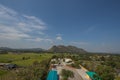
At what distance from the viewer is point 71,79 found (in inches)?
967

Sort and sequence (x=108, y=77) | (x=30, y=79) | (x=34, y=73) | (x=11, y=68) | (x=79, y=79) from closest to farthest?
(x=30, y=79)
(x=34, y=73)
(x=108, y=77)
(x=79, y=79)
(x=11, y=68)

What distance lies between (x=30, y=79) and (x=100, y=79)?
41.7 ft

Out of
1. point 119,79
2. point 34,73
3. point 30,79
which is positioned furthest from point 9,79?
point 119,79

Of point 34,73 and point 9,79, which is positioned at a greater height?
point 34,73

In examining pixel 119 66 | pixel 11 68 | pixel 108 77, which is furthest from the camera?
pixel 119 66

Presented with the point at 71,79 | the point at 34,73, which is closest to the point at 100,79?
the point at 71,79

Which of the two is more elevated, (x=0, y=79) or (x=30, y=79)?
(x=30, y=79)

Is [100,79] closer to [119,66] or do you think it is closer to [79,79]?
[79,79]

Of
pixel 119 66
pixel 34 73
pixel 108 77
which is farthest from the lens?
Result: pixel 119 66

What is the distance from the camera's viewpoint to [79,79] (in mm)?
25922

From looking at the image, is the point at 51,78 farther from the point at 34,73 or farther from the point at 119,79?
the point at 119,79

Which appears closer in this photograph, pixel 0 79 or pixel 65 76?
pixel 65 76

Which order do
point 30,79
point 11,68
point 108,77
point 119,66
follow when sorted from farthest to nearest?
point 119,66 < point 11,68 < point 108,77 < point 30,79

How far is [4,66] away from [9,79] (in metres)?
18.9
